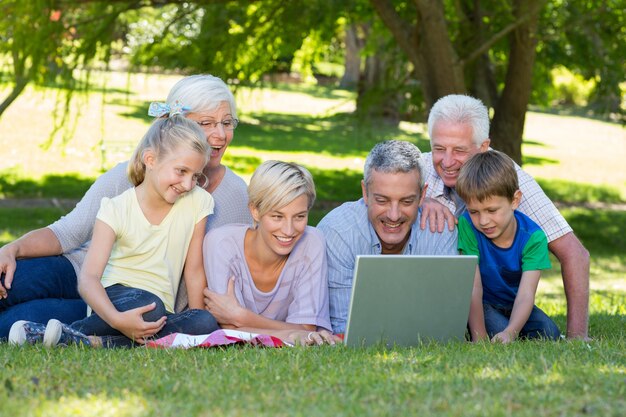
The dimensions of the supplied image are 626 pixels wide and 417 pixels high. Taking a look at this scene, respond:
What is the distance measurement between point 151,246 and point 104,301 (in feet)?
1.40

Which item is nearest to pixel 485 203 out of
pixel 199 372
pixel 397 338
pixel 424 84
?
pixel 397 338

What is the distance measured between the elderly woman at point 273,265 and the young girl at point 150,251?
0.40ft

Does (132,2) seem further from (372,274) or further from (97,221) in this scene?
(372,274)

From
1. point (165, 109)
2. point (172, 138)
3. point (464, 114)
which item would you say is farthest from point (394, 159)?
point (165, 109)

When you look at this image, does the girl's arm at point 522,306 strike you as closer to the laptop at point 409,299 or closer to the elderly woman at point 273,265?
the laptop at point 409,299

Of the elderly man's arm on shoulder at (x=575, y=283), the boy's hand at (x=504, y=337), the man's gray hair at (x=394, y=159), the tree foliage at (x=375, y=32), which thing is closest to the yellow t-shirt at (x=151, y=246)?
the man's gray hair at (x=394, y=159)

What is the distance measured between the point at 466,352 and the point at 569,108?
38.3m

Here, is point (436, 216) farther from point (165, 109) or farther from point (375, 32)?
point (375, 32)

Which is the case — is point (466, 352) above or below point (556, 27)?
→ below

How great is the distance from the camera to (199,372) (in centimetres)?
372

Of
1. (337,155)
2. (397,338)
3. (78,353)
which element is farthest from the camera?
(337,155)

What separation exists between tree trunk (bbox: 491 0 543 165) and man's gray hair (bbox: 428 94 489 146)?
18.9ft

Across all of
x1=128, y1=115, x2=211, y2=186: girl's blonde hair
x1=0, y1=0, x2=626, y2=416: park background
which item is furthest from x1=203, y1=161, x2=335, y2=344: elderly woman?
x1=0, y1=0, x2=626, y2=416: park background

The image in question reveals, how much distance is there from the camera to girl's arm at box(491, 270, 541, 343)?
4.84 metres
